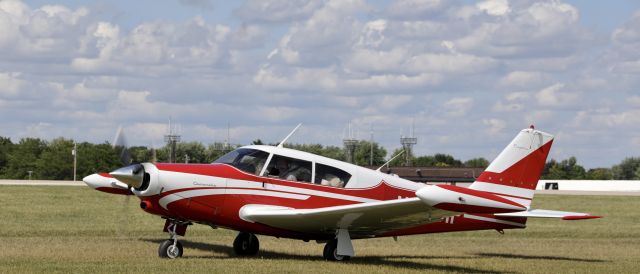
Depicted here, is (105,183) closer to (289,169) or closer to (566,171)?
(289,169)

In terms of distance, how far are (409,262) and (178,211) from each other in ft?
15.6

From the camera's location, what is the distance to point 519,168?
20.2 meters

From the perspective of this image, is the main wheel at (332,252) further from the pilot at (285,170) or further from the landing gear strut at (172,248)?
the landing gear strut at (172,248)

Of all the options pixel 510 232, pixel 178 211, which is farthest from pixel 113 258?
pixel 510 232

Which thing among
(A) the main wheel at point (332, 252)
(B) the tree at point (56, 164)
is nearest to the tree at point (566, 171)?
(B) the tree at point (56, 164)

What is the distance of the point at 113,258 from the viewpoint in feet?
59.2

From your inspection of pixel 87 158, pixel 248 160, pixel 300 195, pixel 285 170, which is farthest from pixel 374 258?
pixel 87 158

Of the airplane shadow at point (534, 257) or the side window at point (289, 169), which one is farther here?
the airplane shadow at point (534, 257)

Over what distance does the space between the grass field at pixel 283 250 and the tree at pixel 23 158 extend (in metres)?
92.8

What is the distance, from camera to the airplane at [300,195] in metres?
17.4

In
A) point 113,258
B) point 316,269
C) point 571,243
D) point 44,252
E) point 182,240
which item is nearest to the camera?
point 316,269

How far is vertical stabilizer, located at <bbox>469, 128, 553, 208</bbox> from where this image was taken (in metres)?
20.1

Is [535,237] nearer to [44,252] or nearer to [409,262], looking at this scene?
[409,262]

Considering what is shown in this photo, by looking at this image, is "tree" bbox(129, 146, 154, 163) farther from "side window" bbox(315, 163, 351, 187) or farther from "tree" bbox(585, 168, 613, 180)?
"tree" bbox(585, 168, 613, 180)
